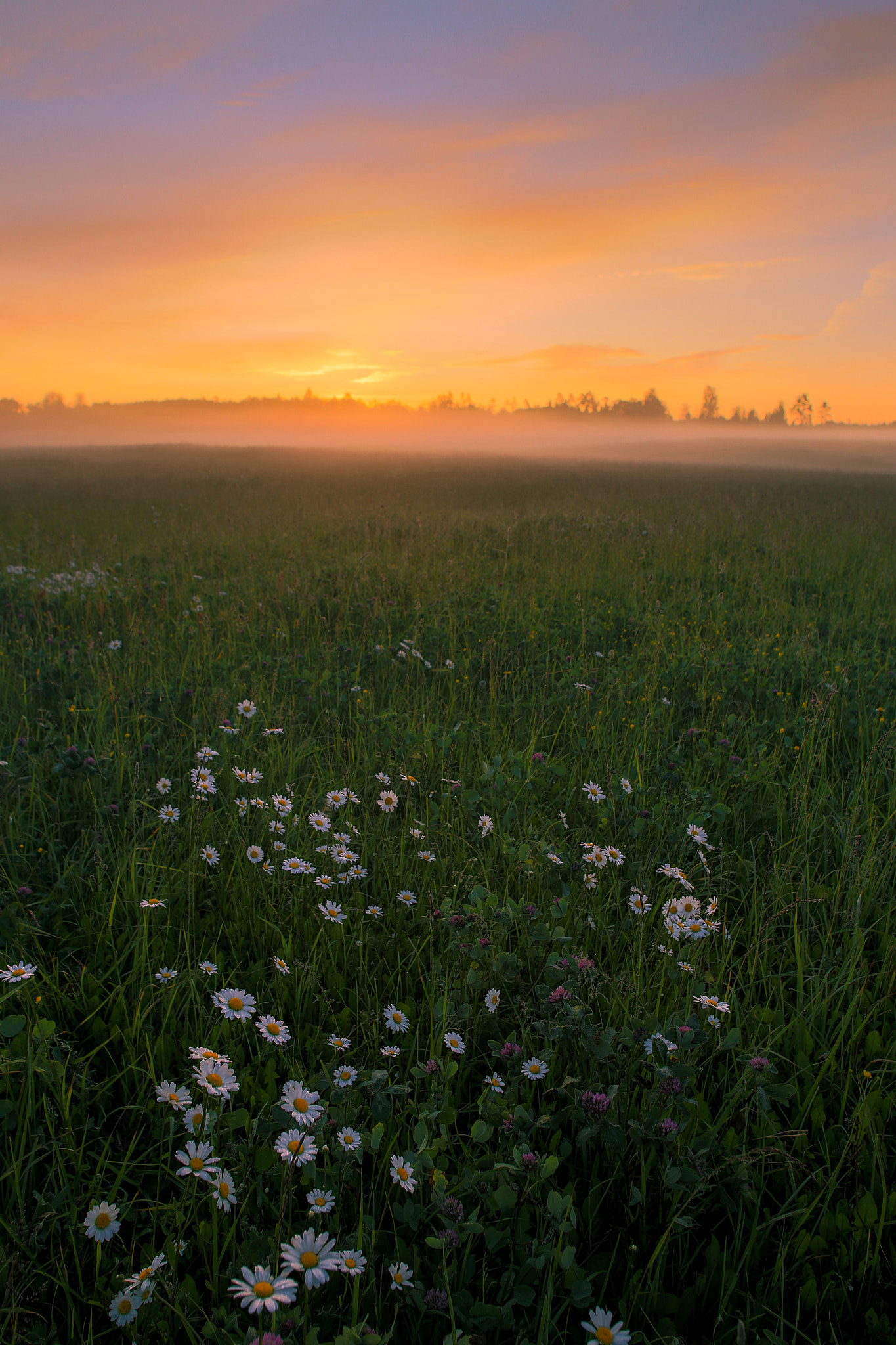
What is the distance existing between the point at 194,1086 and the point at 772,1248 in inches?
56.4

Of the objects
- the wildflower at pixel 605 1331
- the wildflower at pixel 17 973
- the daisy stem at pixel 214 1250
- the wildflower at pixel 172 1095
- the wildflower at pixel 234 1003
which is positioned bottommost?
the daisy stem at pixel 214 1250

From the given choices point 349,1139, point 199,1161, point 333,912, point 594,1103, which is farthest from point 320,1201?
point 333,912

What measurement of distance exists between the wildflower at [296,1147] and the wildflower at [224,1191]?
10 cm

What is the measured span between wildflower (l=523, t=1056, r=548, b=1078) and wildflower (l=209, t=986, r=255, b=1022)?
28.0 inches

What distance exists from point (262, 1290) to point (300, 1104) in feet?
1.38

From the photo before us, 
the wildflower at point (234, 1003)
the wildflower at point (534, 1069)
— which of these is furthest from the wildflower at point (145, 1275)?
the wildflower at point (534, 1069)

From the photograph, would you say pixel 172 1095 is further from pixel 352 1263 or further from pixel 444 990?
pixel 444 990

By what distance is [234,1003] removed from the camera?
5.75 feet

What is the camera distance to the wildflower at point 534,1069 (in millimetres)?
1673

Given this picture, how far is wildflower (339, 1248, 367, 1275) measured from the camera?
1184mm

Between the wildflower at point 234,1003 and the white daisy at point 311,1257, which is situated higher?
the wildflower at point 234,1003

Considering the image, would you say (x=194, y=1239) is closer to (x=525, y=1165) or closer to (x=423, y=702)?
(x=525, y=1165)

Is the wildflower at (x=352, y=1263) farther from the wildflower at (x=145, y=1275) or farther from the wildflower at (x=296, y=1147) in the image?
the wildflower at (x=145, y=1275)

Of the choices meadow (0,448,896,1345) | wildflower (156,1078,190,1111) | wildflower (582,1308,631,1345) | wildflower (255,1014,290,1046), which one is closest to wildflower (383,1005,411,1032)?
meadow (0,448,896,1345)
